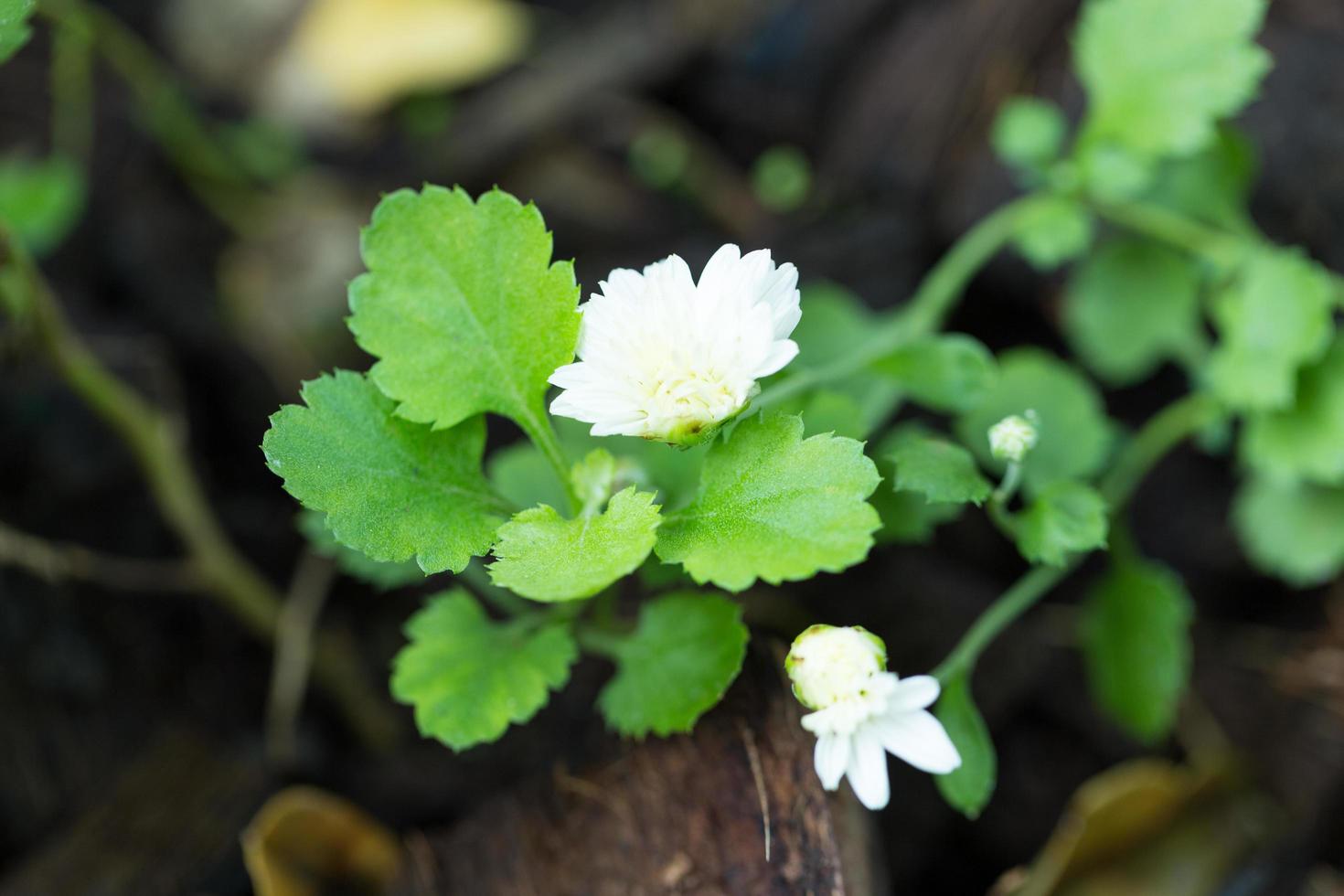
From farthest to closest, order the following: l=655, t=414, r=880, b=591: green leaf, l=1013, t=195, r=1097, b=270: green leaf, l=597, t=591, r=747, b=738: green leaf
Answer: l=1013, t=195, r=1097, b=270: green leaf → l=597, t=591, r=747, b=738: green leaf → l=655, t=414, r=880, b=591: green leaf

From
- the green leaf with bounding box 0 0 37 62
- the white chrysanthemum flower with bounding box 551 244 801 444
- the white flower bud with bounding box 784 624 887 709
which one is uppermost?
the green leaf with bounding box 0 0 37 62

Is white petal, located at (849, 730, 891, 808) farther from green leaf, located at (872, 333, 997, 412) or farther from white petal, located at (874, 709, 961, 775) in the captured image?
green leaf, located at (872, 333, 997, 412)

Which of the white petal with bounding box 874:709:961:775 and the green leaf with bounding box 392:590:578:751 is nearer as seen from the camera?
the white petal with bounding box 874:709:961:775

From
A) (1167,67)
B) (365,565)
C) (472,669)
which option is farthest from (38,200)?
(1167,67)

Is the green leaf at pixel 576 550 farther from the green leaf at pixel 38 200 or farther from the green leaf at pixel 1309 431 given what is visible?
the green leaf at pixel 38 200

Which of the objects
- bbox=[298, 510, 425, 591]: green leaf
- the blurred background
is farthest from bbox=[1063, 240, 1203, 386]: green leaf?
bbox=[298, 510, 425, 591]: green leaf

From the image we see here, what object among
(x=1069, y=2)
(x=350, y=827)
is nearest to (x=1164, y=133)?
(x=1069, y=2)
